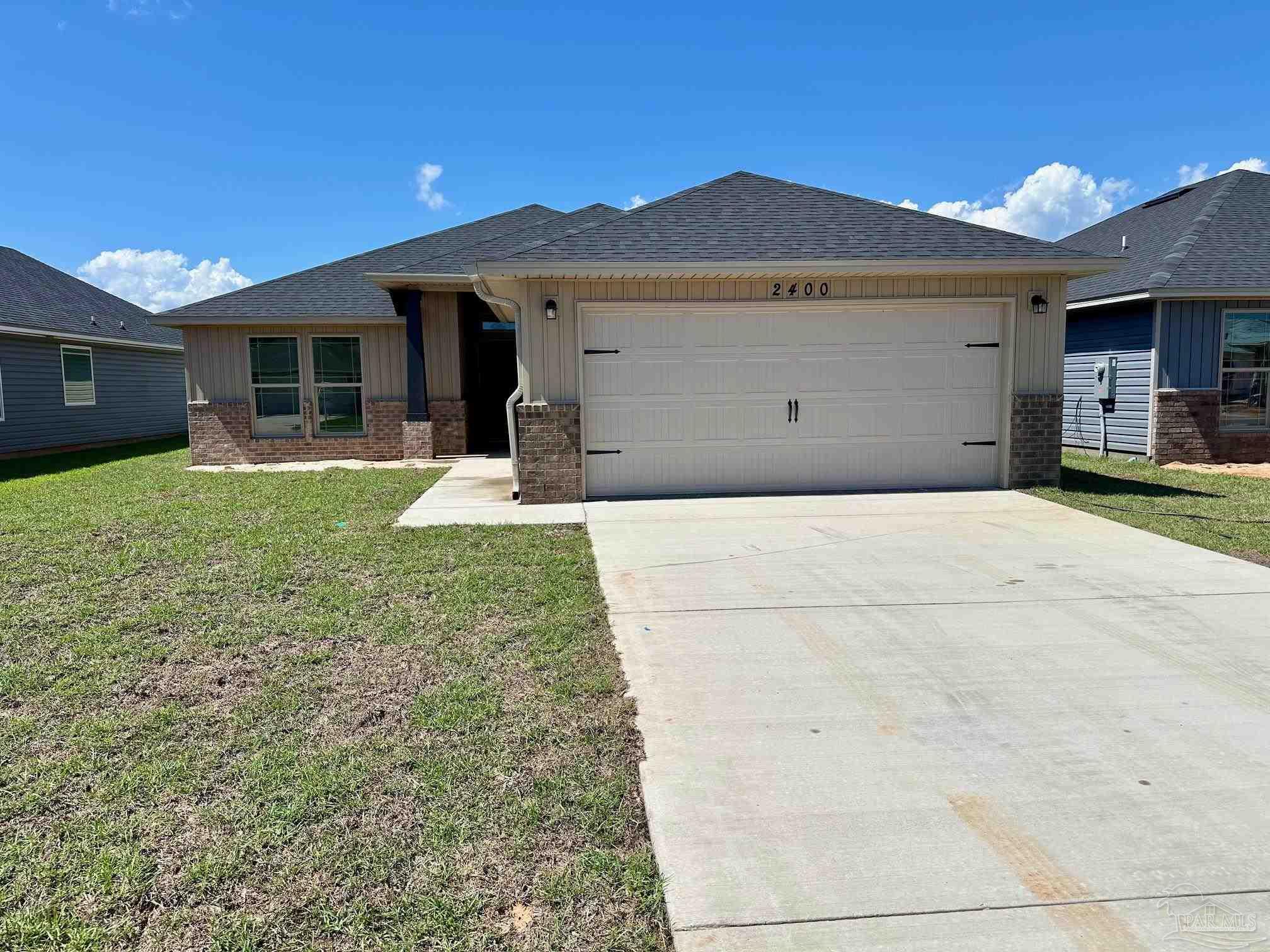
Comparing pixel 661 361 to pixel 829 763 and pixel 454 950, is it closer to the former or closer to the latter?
pixel 829 763

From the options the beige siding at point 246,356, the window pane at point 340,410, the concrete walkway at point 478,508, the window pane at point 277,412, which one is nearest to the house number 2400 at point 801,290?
the concrete walkway at point 478,508

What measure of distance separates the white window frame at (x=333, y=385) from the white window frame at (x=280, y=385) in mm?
165

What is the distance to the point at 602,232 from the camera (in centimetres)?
956

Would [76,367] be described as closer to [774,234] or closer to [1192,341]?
[774,234]

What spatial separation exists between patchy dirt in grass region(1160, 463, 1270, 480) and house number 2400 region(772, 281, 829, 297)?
21.9 feet

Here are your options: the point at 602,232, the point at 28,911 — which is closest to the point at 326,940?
the point at 28,911

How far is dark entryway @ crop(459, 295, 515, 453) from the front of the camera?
52.0 feet

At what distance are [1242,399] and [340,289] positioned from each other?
1550 cm

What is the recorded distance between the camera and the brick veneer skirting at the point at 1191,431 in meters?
12.8

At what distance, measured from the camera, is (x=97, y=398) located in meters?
19.2

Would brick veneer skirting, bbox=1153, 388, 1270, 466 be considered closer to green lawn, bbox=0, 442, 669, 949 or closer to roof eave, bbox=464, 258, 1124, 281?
roof eave, bbox=464, 258, 1124, 281

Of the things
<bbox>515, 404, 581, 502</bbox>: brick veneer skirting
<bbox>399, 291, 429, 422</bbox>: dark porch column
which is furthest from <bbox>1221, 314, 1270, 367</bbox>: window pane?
<bbox>399, 291, 429, 422</bbox>: dark porch column

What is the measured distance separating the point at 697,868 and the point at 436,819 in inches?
36.8

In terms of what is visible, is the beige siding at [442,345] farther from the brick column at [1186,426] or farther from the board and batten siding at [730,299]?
the brick column at [1186,426]
